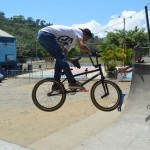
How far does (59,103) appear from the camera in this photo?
30.5 feet

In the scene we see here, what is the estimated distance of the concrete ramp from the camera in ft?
54.7

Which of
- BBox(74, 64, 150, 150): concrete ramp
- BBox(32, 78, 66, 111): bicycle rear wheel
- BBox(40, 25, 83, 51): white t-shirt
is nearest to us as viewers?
BBox(40, 25, 83, 51): white t-shirt

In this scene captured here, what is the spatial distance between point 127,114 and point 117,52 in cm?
4504

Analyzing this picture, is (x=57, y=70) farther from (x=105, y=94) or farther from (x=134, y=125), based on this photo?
(x=134, y=125)

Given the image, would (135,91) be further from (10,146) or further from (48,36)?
(48,36)

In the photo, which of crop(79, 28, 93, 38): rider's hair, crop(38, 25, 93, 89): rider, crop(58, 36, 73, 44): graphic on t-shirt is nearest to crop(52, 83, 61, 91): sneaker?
crop(38, 25, 93, 89): rider

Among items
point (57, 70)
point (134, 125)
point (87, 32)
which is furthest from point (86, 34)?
point (134, 125)

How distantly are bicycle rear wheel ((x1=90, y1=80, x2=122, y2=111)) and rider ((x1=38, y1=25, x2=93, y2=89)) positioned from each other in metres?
0.87

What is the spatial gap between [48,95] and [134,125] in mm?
9913

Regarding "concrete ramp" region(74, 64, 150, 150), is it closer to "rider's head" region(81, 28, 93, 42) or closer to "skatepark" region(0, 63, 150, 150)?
"skatepark" region(0, 63, 150, 150)

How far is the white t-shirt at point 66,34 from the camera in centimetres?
813

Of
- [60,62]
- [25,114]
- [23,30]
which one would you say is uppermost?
[23,30]

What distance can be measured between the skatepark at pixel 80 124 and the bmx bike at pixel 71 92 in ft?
19.3

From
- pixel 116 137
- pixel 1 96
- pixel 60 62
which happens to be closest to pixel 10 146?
pixel 116 137
